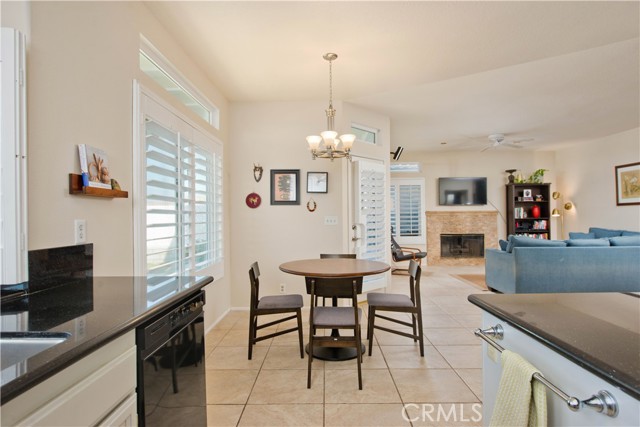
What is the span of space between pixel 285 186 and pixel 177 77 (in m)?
1.70

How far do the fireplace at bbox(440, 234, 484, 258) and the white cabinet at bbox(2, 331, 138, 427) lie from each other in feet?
24.4

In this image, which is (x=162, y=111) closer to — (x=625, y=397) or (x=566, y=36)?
(x=625, y=397)

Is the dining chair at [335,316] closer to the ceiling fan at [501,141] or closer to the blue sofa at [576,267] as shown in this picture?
the blue sofa at [576,267]

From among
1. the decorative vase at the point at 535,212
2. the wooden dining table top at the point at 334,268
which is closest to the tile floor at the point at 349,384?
the wooden dining table top at the point at 334,268

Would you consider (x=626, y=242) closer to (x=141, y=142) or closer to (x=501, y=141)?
(x=501, y=141)

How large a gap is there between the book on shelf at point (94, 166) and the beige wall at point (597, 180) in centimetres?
767

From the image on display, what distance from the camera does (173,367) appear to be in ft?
4.14

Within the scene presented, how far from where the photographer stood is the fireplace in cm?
751

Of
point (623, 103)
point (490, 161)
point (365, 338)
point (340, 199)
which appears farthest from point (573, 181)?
point (365, 338)

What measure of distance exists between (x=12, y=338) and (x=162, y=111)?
1.83m

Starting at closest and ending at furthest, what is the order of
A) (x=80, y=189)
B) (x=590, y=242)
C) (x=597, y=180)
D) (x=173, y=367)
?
(x=173, y=367) → (x=80, y=189) → (x=590, y=242) → (x=597, y=180)

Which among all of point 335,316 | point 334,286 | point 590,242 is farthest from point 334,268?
point 590,242

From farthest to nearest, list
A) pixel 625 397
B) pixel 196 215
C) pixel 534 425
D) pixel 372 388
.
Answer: pixel 196 215 → pixel 372 388 → pixel 534 425 → pixel 625 397

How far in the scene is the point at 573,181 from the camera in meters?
6.98
